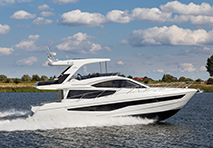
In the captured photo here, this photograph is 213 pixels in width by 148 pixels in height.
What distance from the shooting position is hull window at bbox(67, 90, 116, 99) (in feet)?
61.6

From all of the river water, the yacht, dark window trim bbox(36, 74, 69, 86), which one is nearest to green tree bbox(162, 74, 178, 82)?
the river water

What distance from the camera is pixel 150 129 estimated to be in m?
18.2

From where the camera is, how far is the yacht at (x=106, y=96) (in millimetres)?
18469

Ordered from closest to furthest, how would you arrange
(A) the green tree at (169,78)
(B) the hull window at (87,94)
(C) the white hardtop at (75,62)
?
(B) the hull window at (87,94)
(C) the white hardtop at (75,62)
(A) the green tree at (169,78)

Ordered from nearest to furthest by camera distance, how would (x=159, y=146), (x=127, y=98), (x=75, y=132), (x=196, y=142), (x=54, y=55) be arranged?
(x=159, y=146)
(x=196, y=142)
(x=75, y=132)
(x=127, y=98)
(x=54, y=55)

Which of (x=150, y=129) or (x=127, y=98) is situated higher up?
(x=127, y=98)

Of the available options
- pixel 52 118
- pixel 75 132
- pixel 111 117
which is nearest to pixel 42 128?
Answer: pixel 52 118

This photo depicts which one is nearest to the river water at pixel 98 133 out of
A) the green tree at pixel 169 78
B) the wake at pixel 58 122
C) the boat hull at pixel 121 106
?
the wake at pixel 58 122

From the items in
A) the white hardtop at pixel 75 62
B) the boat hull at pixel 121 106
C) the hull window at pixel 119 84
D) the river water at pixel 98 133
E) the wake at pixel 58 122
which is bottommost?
the river water at pixel 98 133

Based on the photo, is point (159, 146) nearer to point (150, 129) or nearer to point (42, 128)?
point (150, 129)

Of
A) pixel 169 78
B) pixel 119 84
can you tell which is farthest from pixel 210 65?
pixel 119 84

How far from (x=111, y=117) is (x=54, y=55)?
17.6 ft

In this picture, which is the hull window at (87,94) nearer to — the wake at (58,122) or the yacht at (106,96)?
the yacht at (106,96)

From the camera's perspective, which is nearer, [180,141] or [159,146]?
[159,146]
